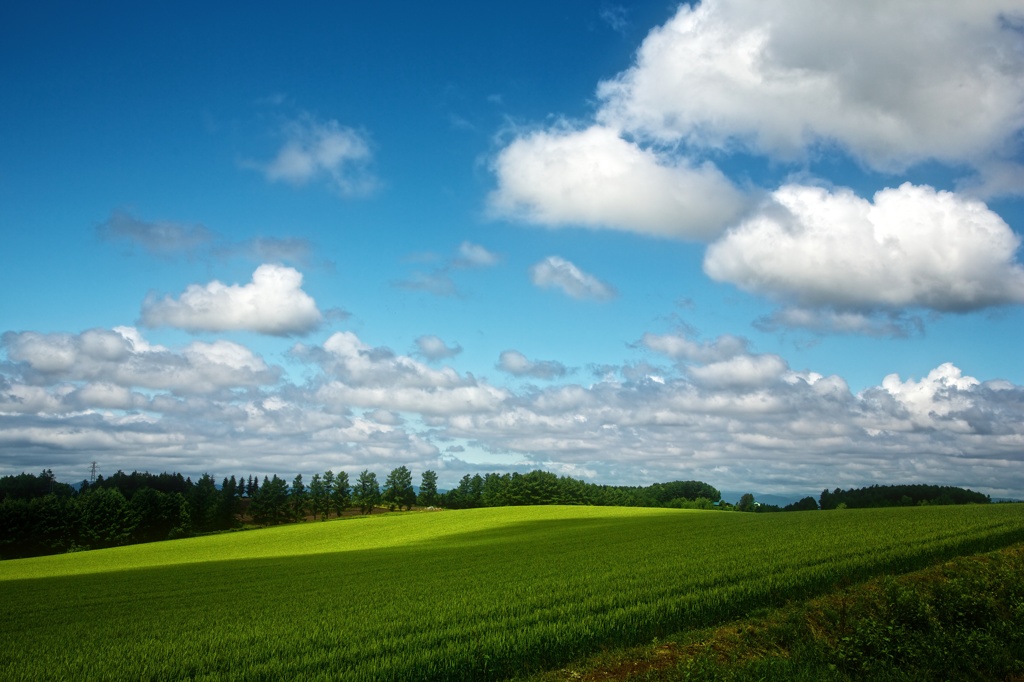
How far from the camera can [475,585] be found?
24328 mm

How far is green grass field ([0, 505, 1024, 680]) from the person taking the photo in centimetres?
1430

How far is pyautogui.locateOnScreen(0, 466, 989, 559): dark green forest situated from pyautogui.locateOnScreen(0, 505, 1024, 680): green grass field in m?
65.5

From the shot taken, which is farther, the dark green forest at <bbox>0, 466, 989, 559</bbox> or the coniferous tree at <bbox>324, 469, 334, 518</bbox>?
the coniferous tree at <bbox>324, 469, 334, 518</bbox>

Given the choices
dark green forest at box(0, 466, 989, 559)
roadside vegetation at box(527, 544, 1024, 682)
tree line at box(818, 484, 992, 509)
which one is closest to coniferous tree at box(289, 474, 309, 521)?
dark green forest at box(0, 466, 989, 559)

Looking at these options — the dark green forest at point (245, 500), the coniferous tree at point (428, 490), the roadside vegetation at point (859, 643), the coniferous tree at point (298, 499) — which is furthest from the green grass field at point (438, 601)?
the coniferous tree at point (428, 490)

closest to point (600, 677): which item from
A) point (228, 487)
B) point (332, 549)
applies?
point (332, 549)

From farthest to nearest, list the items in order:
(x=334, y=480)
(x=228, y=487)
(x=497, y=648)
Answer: (x=334, y=480)
(x=228, y=487)
(x=497, y=648)

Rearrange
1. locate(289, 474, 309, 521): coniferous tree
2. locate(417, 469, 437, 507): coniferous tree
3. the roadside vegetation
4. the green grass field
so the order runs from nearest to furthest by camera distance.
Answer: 1. the roadside vegetation
2. the green grass field
3. locate(289, 474, 309, 521): coniferous tree
4. locate(417, 469, 437, 507): coniferous tree

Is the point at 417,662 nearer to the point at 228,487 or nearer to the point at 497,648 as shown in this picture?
the point at 497,648

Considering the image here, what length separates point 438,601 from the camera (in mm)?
20797

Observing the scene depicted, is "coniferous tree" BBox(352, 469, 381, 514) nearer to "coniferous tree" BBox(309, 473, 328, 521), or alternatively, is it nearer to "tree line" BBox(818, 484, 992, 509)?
"coniferous tree" BBox(309, 473, 328, 521)

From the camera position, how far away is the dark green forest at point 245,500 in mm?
95812

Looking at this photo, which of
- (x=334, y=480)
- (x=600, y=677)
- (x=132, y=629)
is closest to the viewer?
(x=600, y=677)

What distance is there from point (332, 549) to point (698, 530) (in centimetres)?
3274
